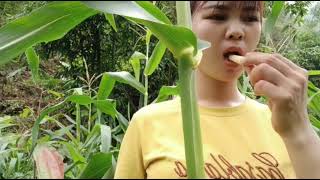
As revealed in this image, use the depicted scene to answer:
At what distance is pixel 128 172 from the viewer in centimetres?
56

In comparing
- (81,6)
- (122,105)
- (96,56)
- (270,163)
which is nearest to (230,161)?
(270,163)

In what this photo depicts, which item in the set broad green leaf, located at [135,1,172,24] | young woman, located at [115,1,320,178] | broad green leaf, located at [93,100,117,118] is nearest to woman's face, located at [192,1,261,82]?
young woman, located at [115,1,320,178]

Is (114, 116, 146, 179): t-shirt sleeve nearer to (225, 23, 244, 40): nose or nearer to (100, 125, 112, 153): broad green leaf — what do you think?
(225, 23, 244, 40): nose

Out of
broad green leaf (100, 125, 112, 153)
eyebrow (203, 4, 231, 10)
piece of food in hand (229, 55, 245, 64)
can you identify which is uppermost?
eyebrow (203, 4, 231, 10)

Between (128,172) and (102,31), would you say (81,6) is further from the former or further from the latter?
(102,31)

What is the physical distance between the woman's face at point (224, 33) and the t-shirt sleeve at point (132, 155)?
0.35 ft

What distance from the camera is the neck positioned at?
603 mm

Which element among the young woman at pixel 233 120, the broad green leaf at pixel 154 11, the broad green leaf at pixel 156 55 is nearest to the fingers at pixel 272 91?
the young woman at pixel 233 120

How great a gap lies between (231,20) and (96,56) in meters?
2.89

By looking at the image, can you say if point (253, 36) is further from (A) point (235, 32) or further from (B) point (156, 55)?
(B) point (156, 55)

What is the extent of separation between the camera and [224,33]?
52 centimetres

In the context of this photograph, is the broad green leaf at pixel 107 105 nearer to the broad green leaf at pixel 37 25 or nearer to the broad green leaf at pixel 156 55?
the broad green leaf at pixel 156 55

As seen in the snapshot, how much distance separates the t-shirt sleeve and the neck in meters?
0.08

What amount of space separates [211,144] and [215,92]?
72 millimetres
